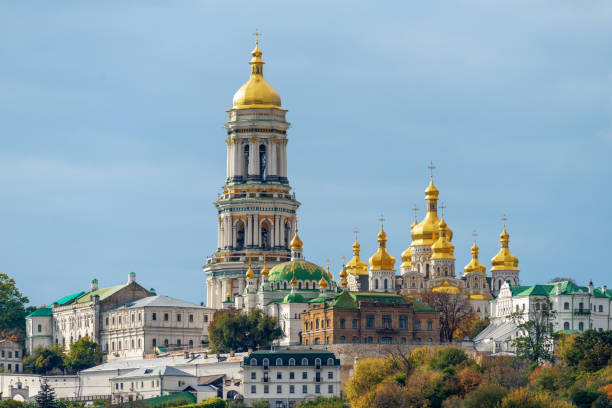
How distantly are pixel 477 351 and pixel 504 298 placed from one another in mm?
21385

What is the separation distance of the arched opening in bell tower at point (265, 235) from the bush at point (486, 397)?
2388 inches

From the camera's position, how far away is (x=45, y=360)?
181 metres

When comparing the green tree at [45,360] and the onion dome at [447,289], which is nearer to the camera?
the green tree at [45,360]

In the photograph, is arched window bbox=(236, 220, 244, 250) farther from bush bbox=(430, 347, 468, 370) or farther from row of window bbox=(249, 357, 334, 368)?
bush bbox=(430, 347, 468, 370)

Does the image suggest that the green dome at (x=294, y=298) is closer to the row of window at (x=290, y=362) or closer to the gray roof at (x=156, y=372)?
the gray roof at (x=156, y=372)

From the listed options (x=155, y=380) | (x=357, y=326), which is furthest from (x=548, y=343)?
(x=155, y=380)

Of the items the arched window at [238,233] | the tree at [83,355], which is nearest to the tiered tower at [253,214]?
the arched window at [238,233]

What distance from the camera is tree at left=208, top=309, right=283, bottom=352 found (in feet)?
552

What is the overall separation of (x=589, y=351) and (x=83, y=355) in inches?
2093

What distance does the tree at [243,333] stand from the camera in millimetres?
168250

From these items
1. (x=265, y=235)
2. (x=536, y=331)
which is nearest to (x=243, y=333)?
(x=536, y=331)

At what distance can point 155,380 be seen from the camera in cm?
15788

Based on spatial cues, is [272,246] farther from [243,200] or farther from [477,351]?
[477,351]

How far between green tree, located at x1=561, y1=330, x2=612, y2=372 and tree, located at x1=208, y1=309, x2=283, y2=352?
2816 centimetres
